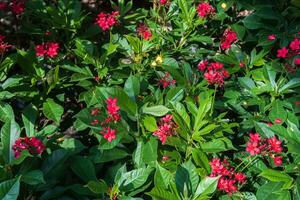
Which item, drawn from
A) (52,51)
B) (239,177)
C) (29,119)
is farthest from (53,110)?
(239,177)

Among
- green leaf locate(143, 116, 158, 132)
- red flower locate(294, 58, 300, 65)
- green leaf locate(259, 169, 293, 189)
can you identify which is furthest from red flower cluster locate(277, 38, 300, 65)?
green leaf locate(143, 116, 158, 132)

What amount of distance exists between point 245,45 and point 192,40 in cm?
39

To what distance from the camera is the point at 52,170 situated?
1.83 metres

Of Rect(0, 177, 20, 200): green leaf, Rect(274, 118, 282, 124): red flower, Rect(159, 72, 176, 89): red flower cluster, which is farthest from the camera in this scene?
Rect(159, 72, 176, 89): red flower cluster

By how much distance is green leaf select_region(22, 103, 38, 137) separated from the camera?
6.51 feet

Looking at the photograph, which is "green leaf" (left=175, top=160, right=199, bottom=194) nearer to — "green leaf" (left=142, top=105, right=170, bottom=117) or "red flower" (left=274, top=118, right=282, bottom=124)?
"green leaf" (left=142, top=105, right=170, bottom=117)

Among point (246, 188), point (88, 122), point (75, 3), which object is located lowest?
point (246, 188)

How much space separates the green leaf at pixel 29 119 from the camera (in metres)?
1.99

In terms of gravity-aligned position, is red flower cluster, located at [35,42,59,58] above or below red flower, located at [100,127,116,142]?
above

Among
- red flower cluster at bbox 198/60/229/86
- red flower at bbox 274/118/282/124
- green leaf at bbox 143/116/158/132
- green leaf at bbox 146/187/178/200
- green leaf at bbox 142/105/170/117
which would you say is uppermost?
red flower cluster at bbox 198/60/229/86

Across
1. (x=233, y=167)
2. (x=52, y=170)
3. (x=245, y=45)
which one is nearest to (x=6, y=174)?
(x=52, y=170)

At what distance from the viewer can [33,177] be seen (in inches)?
64.9

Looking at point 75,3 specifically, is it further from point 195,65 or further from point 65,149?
point 65,149

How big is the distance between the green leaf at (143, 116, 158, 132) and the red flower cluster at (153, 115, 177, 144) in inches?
0.7
